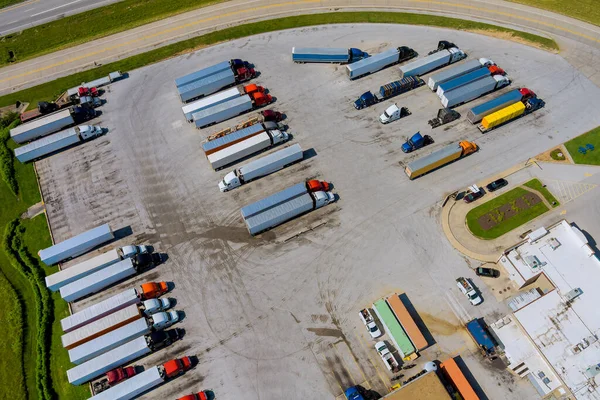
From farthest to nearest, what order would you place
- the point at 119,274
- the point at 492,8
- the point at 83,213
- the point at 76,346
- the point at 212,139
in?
the point at 492,8 → the point at 212,139 → the point at 83,213 → the point at 119,274 → the point at 76,346

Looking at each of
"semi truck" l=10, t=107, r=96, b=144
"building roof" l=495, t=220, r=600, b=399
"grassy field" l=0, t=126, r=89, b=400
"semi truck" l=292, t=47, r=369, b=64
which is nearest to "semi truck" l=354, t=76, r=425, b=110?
"semi truck" l=292, t=47, r=369, b=64

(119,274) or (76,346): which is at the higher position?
(119,274)

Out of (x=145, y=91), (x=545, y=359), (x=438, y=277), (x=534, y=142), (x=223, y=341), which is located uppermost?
(x=145, y=91)

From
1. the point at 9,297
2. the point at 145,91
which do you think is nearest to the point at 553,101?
the point at 145,91

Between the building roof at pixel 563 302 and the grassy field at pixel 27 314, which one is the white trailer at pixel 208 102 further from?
the building roof at pixel 563 302

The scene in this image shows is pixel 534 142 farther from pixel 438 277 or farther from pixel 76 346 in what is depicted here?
pixel 76 346

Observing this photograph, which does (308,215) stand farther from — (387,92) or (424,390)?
(424,390)

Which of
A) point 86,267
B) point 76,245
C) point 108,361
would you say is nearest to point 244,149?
point 76,245

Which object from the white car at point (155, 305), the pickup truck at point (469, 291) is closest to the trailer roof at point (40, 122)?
the white car at point (155, 305)
